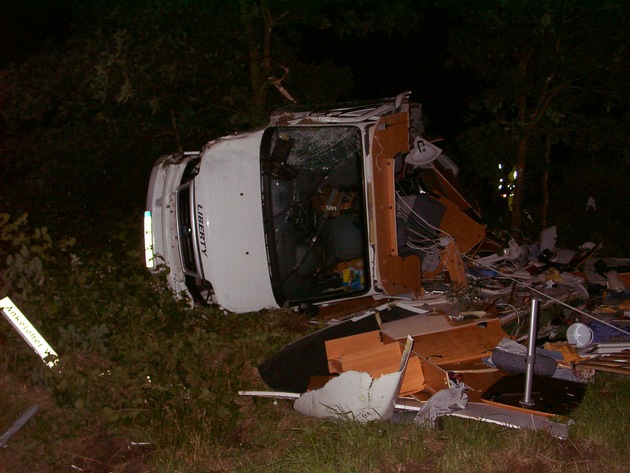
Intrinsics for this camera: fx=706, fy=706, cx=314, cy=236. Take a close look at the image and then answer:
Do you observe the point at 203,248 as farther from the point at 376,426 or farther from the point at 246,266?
the point at 376,426

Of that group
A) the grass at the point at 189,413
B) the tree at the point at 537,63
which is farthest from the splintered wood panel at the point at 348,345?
the tree at the point at 537,63

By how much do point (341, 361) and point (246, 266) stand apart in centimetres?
160

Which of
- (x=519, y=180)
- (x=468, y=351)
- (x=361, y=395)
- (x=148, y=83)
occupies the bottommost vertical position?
(x=468, y=351)

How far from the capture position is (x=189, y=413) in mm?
4746

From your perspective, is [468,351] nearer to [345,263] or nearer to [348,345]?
[348,345]

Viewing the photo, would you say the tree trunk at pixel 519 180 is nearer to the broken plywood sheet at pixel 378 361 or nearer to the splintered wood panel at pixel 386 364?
the broken plywood sheet at pixel 378 361

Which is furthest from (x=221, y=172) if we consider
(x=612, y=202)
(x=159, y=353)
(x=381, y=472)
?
(x=612, y=202)

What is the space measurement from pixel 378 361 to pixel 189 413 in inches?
58.4

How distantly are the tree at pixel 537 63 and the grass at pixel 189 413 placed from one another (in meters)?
4.89

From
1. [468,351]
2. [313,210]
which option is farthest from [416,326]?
[313,210]

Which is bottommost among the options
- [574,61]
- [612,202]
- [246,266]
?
[612,202]

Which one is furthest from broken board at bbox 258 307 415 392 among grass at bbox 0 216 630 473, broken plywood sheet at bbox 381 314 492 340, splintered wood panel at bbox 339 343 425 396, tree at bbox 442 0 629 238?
tree at bbox 442 0 629 238

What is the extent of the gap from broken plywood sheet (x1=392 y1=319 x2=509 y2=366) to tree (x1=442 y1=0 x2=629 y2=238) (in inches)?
142

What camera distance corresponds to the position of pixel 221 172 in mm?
6766
